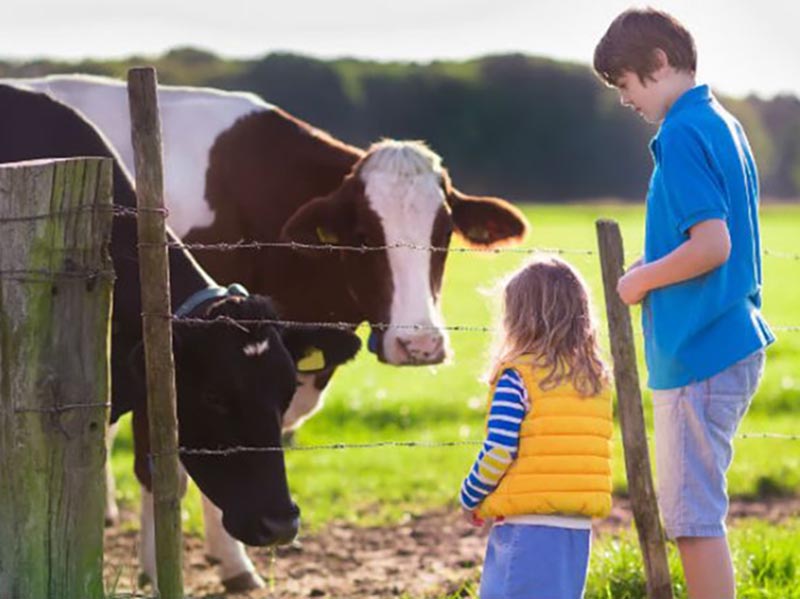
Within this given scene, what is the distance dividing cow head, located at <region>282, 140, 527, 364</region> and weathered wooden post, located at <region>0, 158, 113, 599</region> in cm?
295

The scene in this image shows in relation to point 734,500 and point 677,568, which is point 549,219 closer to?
point 734,500

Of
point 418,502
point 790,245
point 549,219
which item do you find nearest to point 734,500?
point 418,502

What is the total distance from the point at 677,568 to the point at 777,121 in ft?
318

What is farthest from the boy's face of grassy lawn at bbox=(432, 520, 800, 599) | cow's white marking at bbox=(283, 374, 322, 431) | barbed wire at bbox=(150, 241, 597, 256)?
cow's white marking at bbox=(283, 374, 322, 431)

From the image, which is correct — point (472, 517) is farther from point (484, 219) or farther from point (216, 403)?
point (484, 219)

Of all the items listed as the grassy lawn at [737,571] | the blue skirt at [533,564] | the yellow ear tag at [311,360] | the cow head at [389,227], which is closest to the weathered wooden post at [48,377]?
the blue skirt at [533,564]

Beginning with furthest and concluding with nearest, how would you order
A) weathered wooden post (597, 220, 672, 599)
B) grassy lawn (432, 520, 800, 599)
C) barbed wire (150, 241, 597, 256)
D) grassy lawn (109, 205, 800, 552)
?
grassy lawn (109, 205, 800, 552), grassy lawn (432, 520, 800, 599), weathered wooden post (597, 220, 672, 599), barbed wire (150, 241, 597, 256)

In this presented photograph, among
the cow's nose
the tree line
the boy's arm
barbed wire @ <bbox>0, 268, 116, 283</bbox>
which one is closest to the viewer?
barbed wire @ <bbox>0, 268, 116, 283</bbox>

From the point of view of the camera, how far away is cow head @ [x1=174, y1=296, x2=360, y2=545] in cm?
544

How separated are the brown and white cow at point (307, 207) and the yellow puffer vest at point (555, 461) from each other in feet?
8.70

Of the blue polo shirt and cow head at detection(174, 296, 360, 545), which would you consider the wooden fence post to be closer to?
cow head at detection(174, 296, 360, 545)

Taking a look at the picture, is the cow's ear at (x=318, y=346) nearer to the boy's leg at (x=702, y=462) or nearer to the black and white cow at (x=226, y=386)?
the black and white cow at (x=226, y=386)

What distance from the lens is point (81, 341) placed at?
4383 mm

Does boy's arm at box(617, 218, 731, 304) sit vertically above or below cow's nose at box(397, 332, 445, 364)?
below
